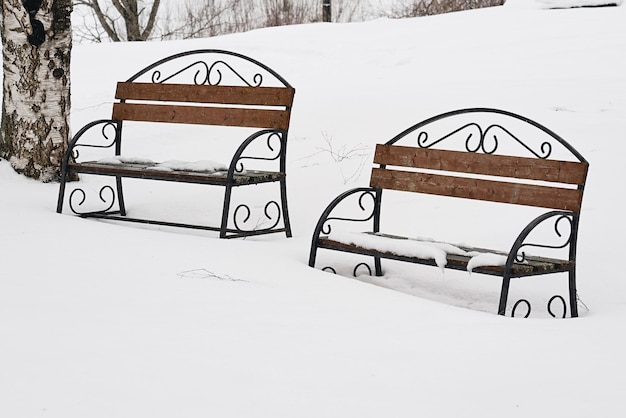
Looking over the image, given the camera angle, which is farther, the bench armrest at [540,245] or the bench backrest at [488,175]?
the bench backrest at [488,175]

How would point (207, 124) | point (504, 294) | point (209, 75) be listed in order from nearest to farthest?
point (504, 294) < point (207, 124) < point (209, 75)

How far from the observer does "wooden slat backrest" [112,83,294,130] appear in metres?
6.91

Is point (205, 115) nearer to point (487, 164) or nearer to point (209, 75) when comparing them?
point (209, 75)

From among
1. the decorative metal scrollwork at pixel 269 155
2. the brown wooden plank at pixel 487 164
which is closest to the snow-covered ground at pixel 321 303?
the decorative metal scrollwork at pixel 269 155

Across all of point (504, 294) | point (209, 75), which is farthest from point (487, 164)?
point (209, 75)

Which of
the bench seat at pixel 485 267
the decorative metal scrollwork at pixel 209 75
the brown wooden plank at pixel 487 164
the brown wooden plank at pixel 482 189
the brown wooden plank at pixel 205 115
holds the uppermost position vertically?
the decorative metal scrollwork at pixel 209 75

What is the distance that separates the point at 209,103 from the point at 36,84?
1418 millimetres

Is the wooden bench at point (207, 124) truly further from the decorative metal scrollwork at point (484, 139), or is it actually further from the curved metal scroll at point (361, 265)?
the decorative metal scrollwork at point (484, 139)

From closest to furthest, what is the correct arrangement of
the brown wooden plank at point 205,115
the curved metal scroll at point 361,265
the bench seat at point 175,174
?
the curved metal scroll at point 361,265, the bench seat at point 175,174, the brown wooden plank at point 205,115

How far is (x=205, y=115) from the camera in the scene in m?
7.25

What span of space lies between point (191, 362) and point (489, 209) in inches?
146

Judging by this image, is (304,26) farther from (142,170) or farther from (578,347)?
(578,347)

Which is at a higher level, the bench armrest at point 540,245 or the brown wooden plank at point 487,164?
the brown wooden plank at point 487,164

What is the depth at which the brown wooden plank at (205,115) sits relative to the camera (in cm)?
690
